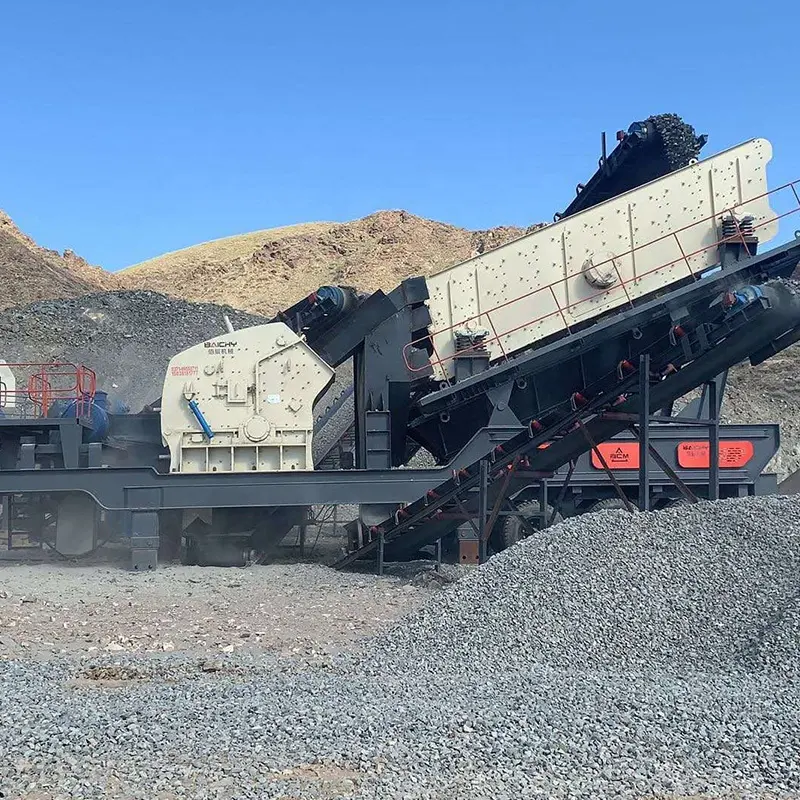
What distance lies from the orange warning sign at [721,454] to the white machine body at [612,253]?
2117 millimetres

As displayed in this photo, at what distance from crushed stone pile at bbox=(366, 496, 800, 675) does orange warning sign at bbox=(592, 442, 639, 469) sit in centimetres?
352

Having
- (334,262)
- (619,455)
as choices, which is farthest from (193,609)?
(334,262)

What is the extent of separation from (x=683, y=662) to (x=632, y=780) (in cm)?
226

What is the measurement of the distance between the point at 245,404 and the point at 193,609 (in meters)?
2.75

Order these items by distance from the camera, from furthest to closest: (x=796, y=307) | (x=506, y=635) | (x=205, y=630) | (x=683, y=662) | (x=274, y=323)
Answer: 1. (x=274, y=323)
2. (x=796, y=307)
3. (x=205, y=630)
4. (x=506, y=635)
5. (x=683, y=662)

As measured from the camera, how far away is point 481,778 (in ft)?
12.9

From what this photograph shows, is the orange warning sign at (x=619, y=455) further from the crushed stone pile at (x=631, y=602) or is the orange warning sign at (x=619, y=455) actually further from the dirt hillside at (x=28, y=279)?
the dirt hillside at (x=28, y=279)

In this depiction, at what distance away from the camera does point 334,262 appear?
42844 mm

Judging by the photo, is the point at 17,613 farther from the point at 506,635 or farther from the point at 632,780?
the point at 632,780

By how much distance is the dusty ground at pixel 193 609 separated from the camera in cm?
686

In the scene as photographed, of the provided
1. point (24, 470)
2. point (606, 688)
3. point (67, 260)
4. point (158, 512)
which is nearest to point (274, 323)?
point (158, 512)

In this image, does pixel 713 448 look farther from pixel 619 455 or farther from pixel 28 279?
pixel 28 279

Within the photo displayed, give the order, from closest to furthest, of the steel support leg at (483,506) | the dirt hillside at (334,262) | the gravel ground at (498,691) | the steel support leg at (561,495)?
the gravel ground at (498,691) → the steel support leg at (483,506) → the steel support leg at (561,495) → the dirt hillside at (334,262)

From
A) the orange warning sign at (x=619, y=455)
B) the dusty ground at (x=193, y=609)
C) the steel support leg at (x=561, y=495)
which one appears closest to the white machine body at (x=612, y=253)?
the steel support leg at (x=561, y=495)
